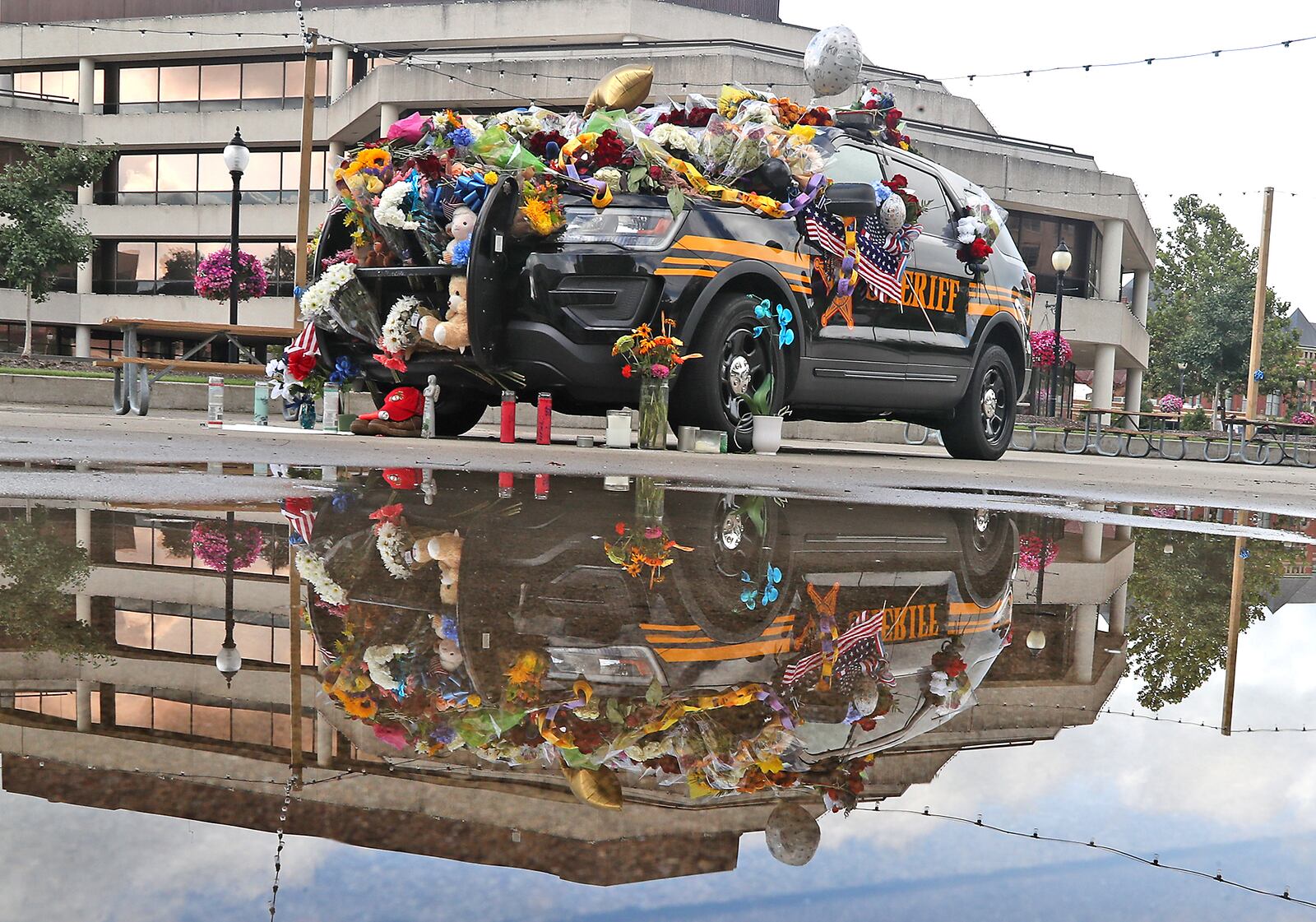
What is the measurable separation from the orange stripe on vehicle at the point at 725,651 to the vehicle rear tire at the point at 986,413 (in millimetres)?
8904

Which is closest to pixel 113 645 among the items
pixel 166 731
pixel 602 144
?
pixel 166 731

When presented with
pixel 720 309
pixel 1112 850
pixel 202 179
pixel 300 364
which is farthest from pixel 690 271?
pixel 202 179

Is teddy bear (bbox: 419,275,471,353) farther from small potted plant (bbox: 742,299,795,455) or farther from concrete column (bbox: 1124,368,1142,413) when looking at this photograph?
concrete column (bbox: 1124,368,1142,413)

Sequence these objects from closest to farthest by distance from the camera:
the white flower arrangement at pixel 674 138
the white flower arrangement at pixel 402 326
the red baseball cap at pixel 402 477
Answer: the red baseball cap at pixel 402 477, the white flower arrangement at pixel 674 138, the white flower arrangement at pixel 402 326

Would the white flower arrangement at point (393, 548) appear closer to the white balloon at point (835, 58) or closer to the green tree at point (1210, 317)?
the white balloon at point (835, 58)

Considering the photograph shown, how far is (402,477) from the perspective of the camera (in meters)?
6.97

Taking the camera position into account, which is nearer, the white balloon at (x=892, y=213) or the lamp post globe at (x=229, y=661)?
the lamp post globe at (x=229, y=661)

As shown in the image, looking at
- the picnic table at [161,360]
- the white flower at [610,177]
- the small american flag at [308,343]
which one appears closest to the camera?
the white flower at [610,177]

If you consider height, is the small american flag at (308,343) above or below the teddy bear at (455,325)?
below

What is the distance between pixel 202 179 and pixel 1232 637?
48765mm

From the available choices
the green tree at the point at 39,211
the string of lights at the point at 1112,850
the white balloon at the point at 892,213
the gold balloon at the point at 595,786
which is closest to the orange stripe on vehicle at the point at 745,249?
the white balloon at the point at 892,213

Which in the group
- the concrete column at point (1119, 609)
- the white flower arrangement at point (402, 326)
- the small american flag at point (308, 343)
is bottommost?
the concrete column at point (1119, 609)

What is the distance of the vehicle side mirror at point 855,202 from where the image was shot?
945 centimetres

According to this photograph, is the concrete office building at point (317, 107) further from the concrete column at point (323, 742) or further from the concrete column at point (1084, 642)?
the concrete column at point (323, 742)
